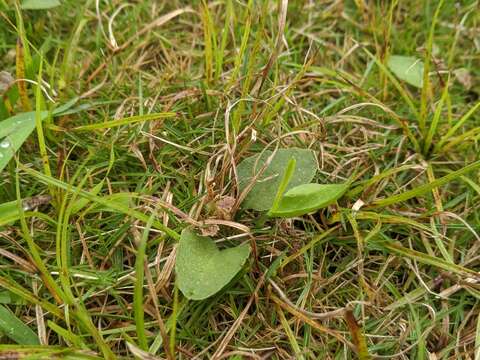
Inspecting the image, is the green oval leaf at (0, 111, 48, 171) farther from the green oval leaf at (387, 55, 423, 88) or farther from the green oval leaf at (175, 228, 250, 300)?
the green oval leaf at (387, 55, 423, 88)

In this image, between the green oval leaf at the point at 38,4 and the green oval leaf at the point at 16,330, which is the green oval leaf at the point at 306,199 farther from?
the green oval leaf at the point at 38,4

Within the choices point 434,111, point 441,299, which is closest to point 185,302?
point 441,299

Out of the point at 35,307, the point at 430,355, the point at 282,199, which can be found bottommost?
the point at 430,355

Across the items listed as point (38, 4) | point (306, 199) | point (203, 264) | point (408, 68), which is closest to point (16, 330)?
point (203, 264)

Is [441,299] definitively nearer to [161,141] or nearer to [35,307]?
[161,141]

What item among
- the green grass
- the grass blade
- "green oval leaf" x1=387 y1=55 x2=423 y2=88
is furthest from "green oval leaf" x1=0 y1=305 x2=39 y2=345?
"green oval leaf" x1=387 y1=55 x2=423 y2=88
